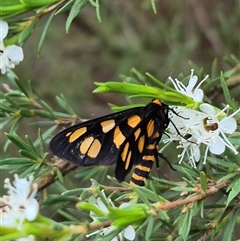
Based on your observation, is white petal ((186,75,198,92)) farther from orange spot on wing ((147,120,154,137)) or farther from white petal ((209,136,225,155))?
orange spot on wing ((147,120,154,137))

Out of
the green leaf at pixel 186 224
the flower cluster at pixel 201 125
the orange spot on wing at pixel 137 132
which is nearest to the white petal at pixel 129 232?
the green leaf at pixel 186 224

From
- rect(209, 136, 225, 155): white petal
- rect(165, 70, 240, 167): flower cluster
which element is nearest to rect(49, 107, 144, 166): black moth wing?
rect(165, 70, 240, 167): flower cluster

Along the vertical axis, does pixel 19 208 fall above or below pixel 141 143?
below

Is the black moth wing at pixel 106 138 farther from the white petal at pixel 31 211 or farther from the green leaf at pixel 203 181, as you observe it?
the white petal at pixel 31 211

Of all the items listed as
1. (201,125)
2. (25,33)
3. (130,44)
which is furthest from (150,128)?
(130,44)

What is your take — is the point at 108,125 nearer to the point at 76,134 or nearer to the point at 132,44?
the point at 76,134
